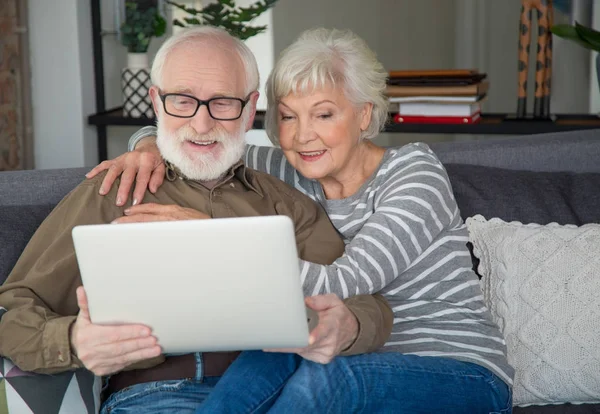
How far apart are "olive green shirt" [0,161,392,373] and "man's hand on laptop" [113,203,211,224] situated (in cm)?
9

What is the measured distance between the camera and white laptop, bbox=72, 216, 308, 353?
4.09ft

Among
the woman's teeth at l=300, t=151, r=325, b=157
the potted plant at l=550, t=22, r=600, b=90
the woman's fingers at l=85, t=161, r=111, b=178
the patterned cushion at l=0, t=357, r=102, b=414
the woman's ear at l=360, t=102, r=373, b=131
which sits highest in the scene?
the potted plant at l=550, t=22, r=600, b=90

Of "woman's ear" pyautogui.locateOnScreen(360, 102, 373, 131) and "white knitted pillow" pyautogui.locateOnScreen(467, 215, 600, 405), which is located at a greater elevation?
"woman's ear" pyautogui.locateOnScreen(360, 102, 373, 131)

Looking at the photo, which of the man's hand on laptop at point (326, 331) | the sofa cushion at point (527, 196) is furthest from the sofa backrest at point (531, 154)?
the man's hand on laptop at point (326, 331)

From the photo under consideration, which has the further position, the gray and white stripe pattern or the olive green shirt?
the gray and white stripe pattern

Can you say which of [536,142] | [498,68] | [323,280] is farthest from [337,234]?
[498,68]

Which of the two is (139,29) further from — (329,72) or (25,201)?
(329,72)

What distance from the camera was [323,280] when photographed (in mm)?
1679

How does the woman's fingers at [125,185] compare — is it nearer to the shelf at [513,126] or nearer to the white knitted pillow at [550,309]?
the white knitted pillow at [550,309]

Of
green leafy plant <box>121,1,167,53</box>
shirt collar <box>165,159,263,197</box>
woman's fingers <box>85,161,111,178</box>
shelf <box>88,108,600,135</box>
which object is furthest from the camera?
green leafy plant <box>121,1,167,53</box>

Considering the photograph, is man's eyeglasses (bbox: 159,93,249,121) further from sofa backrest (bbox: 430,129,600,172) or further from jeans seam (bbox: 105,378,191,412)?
sofa backrest (bbox: 430,129,600,172)

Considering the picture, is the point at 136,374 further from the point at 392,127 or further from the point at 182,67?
the point at 392,127

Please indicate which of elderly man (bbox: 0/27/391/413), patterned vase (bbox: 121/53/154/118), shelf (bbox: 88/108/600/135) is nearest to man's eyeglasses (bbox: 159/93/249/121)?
elderly man (bbox: 0/27/391/413)

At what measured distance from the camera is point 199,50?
6.23ft
